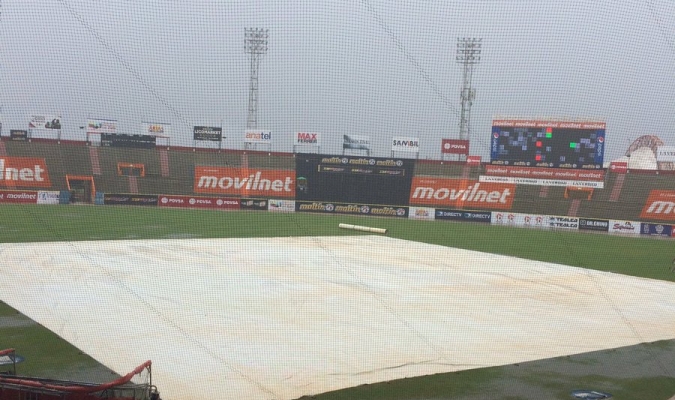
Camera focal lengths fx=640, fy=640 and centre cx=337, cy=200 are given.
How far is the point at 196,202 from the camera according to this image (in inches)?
1277

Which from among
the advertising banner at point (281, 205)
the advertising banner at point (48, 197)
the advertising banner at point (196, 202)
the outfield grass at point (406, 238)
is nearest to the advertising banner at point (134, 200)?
the advertising banner at point (196, 202)

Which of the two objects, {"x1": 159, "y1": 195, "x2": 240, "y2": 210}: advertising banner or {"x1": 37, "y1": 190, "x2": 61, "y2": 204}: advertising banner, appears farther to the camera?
{"x1": 159, "y1": 195, "x2": 240, "y2": 210}: advertising banner

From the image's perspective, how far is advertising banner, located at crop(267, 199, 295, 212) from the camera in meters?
32.3

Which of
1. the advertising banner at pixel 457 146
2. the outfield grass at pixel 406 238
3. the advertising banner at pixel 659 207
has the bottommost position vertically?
the outfield grass at pixel 406 238

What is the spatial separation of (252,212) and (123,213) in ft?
21.0

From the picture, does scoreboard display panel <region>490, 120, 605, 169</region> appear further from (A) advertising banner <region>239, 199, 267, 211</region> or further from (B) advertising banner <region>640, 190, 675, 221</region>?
(A) advertising banner <region>239, 199, 267, 211</region>

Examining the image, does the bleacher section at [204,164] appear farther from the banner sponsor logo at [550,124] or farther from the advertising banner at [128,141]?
the banner sponsor logo at [550,124]

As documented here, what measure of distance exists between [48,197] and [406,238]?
693 inches

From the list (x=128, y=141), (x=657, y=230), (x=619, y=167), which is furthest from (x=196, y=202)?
(x=657, y=230)

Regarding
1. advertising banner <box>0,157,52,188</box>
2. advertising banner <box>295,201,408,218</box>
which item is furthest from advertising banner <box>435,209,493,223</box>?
advertising banner <box>0,157,52,188</box>

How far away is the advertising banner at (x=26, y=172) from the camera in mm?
24094

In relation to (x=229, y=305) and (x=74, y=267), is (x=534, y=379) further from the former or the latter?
(x=74, y=267)

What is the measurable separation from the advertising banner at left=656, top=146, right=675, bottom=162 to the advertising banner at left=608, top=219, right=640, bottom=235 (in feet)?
20.4

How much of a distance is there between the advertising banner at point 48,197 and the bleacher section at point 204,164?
1970mm
